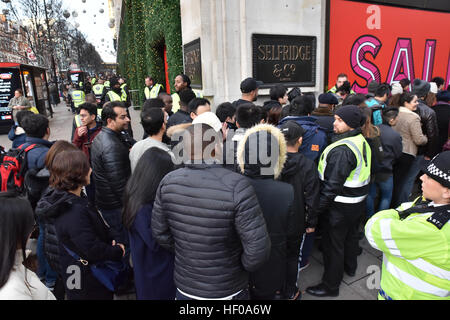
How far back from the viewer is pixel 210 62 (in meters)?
6.36

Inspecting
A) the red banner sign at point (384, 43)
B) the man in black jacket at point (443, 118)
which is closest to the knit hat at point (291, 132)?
the man in black jacket at point (443, 118)

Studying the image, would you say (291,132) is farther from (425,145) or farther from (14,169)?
(425,145)

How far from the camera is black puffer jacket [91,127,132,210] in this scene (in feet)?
10.5

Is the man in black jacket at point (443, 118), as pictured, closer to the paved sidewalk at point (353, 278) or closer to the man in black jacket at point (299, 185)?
the paved sidewalk at point (353, 278)

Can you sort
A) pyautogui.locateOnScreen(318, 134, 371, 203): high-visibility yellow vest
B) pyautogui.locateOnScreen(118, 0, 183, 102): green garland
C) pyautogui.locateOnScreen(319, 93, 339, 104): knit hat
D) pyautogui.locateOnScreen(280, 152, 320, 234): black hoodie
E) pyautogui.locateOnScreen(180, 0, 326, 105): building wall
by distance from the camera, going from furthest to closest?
1. pyautogui.locateOnScreen(118, 0, 183, 102): green garland
2. pyautogui.locateOnScreen(180, 0, 326, 105): building wall
3. pyautogui.locateOnScreen(319, 93, 339, 104): knit hat
4. pyautogui.locateOnScreen(318, 134, 371, 203): high-visibility yellow vest
5. pyautogui.locateOnScreen(280, 152, 320, 234): black hoodie

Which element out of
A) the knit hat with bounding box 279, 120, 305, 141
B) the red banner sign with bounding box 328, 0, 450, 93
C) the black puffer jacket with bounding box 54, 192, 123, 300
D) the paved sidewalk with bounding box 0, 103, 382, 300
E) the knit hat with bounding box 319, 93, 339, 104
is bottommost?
the paved sidewalk with bounding box 0, 103, 382, 300

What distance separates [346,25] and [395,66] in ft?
8.45

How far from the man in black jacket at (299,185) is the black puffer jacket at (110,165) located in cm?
177

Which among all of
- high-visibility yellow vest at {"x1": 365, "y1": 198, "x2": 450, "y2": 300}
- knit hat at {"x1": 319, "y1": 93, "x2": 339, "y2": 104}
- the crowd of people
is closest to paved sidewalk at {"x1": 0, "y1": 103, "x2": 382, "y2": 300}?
the crowd of people

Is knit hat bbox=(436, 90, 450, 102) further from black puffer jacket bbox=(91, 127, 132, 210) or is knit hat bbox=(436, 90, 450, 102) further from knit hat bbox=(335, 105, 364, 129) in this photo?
black puffer jacket bbox=(91, 127, 132, 210)

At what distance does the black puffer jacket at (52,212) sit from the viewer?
6.84 feet

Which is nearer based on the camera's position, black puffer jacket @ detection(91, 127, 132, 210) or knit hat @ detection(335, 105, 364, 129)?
knit hat @ detection(335, 105, 364, 129)

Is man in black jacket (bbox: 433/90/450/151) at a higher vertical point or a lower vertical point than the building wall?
lower

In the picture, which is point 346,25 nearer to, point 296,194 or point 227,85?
point 227,85
